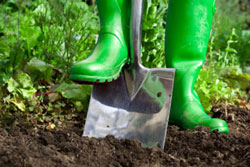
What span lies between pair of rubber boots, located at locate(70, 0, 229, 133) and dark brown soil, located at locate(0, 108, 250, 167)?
157 mm

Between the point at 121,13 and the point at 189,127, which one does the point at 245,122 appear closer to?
the point at 189,127

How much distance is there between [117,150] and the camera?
5.02ft

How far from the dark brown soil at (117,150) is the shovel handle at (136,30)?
40 centimetres

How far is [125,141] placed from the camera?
1.59 meters

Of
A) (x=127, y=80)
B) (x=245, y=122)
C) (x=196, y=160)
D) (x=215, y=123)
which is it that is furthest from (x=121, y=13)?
(x=245, y=122)

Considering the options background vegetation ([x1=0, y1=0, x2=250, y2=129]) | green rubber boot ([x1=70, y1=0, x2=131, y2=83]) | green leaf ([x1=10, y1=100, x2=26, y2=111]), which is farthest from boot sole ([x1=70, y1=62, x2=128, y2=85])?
green leaf ([x1=10, y1=100, x2=26, y2=111])

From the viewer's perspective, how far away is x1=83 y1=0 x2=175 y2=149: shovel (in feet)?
5.48

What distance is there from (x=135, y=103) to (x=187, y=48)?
1.28 ft

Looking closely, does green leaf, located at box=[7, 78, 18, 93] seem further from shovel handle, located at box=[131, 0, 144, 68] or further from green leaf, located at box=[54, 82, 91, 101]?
shovel handle, located at box=[131, 0, 144, 68]

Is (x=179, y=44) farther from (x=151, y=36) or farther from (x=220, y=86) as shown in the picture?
(x=220, y=86)

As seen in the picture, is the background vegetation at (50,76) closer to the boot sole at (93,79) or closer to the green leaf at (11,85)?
the green leaf at (11,85)

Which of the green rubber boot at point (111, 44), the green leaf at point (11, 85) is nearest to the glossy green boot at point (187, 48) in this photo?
the green rubber boot at point (111, 44)

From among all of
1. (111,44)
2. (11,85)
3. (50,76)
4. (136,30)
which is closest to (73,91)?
(50,76)

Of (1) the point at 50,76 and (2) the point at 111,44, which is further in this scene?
(1) the point at 50,76
